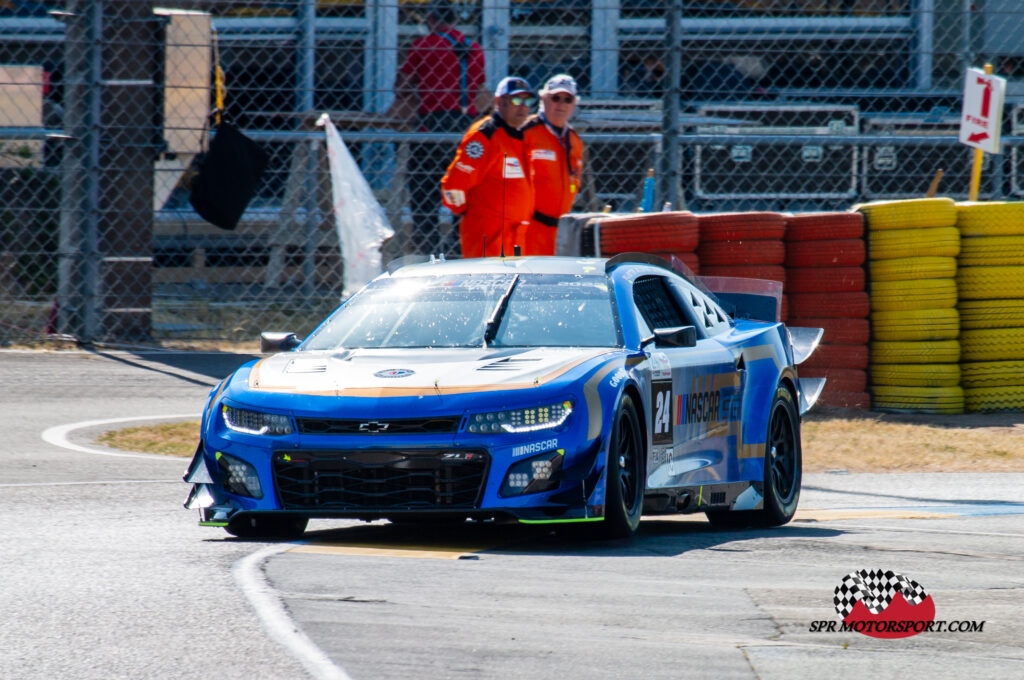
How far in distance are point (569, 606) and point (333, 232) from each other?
1013 centimetres

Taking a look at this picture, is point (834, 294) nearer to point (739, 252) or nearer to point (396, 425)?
point (739, 252)

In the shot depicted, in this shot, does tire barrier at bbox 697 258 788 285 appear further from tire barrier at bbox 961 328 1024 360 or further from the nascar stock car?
the nascar stock car

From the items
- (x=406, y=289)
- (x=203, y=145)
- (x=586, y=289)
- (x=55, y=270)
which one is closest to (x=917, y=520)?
(x=586, y=289)

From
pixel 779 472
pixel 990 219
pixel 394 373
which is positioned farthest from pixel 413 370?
Answer: pixel 990 219

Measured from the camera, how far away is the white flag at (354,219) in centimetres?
1246

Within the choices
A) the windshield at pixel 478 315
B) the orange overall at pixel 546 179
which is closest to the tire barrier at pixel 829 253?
the orange overall at pixel 546 179

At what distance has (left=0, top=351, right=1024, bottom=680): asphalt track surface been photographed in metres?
4.23

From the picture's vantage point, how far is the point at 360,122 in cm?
1462

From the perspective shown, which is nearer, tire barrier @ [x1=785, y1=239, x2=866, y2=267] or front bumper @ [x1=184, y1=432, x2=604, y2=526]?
front bumper @ [x1=184, y1=432, x2=604, y2=526]

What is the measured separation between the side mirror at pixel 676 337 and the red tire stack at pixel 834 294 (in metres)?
4.94

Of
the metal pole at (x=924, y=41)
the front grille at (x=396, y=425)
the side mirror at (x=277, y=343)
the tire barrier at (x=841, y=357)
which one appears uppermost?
the metal pole at (x=924, y=41)

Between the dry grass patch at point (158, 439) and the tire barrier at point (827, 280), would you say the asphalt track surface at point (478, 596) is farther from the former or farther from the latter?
the tire barrier at point (827, 280)

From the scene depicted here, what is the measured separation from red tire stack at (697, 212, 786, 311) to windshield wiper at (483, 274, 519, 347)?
14.7 ft

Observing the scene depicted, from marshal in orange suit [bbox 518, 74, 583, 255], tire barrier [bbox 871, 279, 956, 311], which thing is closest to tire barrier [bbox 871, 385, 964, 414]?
tire barrier [bbox 871, 279, 956, 311]
